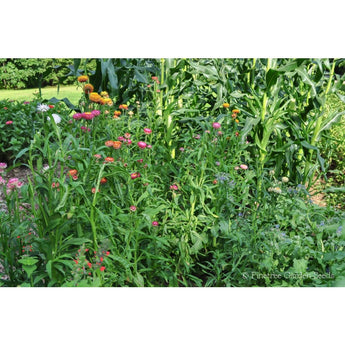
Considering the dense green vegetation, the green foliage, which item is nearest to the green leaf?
the dense green vegetation

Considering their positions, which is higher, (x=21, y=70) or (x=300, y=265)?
(x=21, y=70)

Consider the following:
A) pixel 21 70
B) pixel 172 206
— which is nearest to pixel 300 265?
pixel 172 206

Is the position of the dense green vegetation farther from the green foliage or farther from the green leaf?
the green foliage

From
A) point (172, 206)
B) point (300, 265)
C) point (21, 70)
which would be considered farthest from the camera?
point (21, 70)

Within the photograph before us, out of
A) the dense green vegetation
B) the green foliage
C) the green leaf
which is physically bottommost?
the green leaf

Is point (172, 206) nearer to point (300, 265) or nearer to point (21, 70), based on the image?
point (300, 265)

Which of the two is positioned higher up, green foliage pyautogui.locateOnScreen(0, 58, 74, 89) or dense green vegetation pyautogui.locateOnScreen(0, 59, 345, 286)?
green foliage pyautogui.locateOnScreen(0, 58, 74, 89)

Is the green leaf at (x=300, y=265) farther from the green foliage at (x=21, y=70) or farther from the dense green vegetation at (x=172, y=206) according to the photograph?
the green foliage at (x=21, y=70)

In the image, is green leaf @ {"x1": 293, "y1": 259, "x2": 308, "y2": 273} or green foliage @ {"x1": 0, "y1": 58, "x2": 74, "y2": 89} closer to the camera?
green leaf @ {"x1": 293, "y1": 259, "x2": 308, "y2": 273}

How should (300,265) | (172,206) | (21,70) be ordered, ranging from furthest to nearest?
(21,70) < (172,206) < (300,265)

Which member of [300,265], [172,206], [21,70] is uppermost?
[21,70]

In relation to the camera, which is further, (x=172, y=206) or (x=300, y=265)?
(x=172, y=206)

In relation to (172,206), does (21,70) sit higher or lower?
higher
